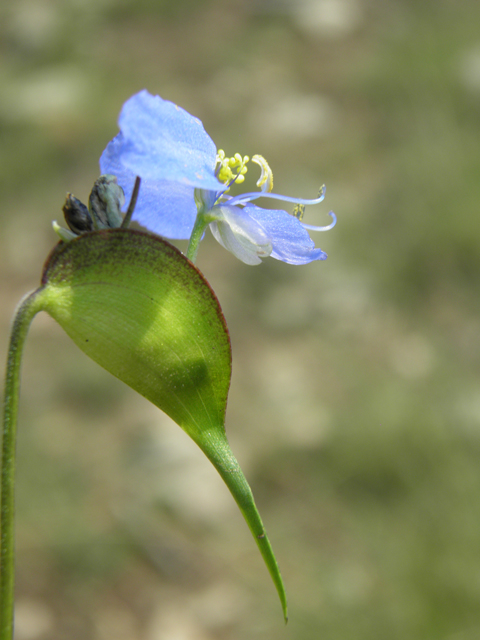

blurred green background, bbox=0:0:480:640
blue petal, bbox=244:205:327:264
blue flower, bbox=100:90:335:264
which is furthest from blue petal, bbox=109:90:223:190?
blurred green background, bbox=0:0:480:640

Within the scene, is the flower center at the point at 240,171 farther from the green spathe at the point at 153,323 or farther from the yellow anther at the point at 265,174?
the green spathe at the point at 153,323

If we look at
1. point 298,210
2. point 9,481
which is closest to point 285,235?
point 298,210

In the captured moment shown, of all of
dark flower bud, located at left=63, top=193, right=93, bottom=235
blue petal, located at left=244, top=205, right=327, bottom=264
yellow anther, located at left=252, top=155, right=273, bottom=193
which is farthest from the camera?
yellow anther, located at left=252, top=155, right=273, bottom=193

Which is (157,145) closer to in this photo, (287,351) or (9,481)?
(9,481)

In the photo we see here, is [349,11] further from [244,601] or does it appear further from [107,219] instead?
[107,219]

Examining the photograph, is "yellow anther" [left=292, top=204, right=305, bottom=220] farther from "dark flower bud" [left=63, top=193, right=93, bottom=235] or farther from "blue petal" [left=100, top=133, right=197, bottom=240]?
"dark flower bud" [left=63, top=193, right=93, bottom=235]

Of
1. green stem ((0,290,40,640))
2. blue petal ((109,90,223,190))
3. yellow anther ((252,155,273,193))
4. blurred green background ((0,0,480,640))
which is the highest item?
blue petal ((109,90,223,190))

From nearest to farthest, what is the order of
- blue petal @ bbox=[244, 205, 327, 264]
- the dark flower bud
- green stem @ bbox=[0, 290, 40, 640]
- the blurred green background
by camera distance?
green stem @ bbox=[0, 290, 40, 640] < the dark flower bud < blue petal @ bbox=[244, 205, 327, 264] < the blurred green background

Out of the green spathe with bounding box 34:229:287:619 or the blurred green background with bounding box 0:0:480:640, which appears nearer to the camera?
the green spathe with bounding box 34:229:287:619
